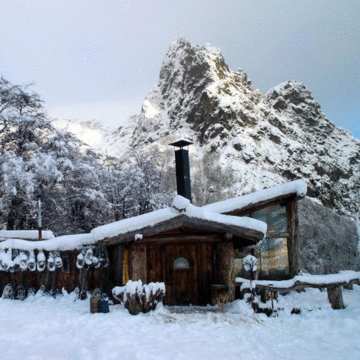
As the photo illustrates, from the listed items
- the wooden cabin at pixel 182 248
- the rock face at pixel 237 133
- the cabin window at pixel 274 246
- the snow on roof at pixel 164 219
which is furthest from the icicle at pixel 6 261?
the rock face at pixel 237 133

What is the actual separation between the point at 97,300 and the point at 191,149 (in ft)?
189

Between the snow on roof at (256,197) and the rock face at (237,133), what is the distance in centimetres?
3561

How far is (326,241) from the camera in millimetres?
34031

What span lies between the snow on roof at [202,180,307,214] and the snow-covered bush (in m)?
3.59

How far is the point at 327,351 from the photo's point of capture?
5.25m

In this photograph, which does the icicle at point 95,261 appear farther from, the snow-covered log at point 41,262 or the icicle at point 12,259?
the icicle at point 12,259

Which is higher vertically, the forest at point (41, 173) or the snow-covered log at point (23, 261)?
the forest at point (41, 173)

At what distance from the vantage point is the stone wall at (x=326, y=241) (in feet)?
102

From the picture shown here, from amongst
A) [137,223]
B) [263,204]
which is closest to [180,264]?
[137,223]

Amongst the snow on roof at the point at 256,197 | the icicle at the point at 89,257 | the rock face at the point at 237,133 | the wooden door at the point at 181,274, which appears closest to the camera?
the wooden door at the point at 181,274

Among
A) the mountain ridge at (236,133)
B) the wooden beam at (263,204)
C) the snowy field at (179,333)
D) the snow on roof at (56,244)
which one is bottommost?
the snowy field at (179,333)

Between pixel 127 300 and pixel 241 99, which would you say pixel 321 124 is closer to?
pixel 241 99

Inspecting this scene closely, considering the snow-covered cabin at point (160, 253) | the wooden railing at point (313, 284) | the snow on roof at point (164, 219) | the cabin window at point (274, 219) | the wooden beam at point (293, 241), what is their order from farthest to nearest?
the cabin window at point (274, 219) < the wooden beam at point (293, 241) < the wooden railing at point (313, 284) < the snow-covered cabin at point (160, 253) < the snow on roof at point (164, 219)

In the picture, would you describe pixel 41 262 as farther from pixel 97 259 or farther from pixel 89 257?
pixel 97 259
